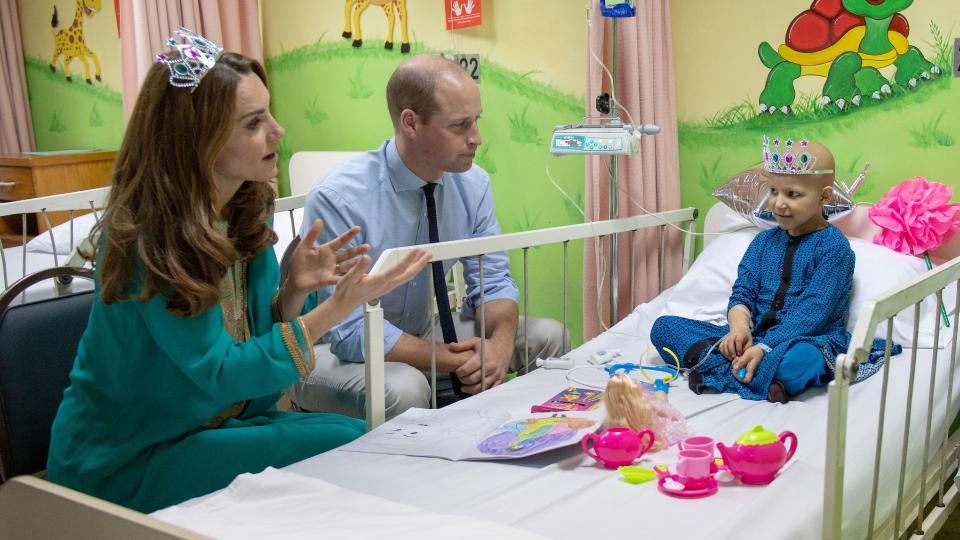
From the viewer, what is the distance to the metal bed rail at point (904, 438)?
1.30 metres

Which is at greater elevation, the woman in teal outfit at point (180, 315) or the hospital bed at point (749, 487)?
the woman in teal outfit at point (180, 315)

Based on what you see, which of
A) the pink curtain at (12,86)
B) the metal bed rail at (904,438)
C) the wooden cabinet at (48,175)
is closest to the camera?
the metal bed rail at (904,438)

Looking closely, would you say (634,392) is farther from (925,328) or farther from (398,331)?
(925,328)

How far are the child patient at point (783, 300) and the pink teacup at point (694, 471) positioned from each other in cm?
55

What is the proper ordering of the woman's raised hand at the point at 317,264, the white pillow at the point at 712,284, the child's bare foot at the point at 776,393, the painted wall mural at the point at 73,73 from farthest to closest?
1. the painted wall mural at the point at 73,73
2. the white pillow at the point at 712,284
3. the child's bare foot at the point at 776,393
4. the woman's raised hand at the point at 317,264

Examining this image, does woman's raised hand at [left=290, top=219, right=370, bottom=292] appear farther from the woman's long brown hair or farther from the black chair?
the black chair

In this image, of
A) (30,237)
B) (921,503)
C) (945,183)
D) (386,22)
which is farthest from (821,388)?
(30,237)

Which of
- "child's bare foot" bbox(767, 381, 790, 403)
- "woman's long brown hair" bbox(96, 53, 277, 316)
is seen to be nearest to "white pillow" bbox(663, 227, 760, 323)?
"child's bare foot" bbox(767, 381, 790, 403)

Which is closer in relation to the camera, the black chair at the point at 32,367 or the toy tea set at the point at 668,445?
the toy tea set at the point at 668,445

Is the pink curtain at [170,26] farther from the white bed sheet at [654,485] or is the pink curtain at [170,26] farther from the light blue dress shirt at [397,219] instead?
the white bed sheet at [654,485]

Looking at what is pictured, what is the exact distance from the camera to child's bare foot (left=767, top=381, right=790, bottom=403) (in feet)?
6.57

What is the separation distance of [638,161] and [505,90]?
734mm

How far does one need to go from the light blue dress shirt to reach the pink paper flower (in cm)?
104

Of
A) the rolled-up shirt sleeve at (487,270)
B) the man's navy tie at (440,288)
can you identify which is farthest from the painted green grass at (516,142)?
the man's navy tie at (440,288)
